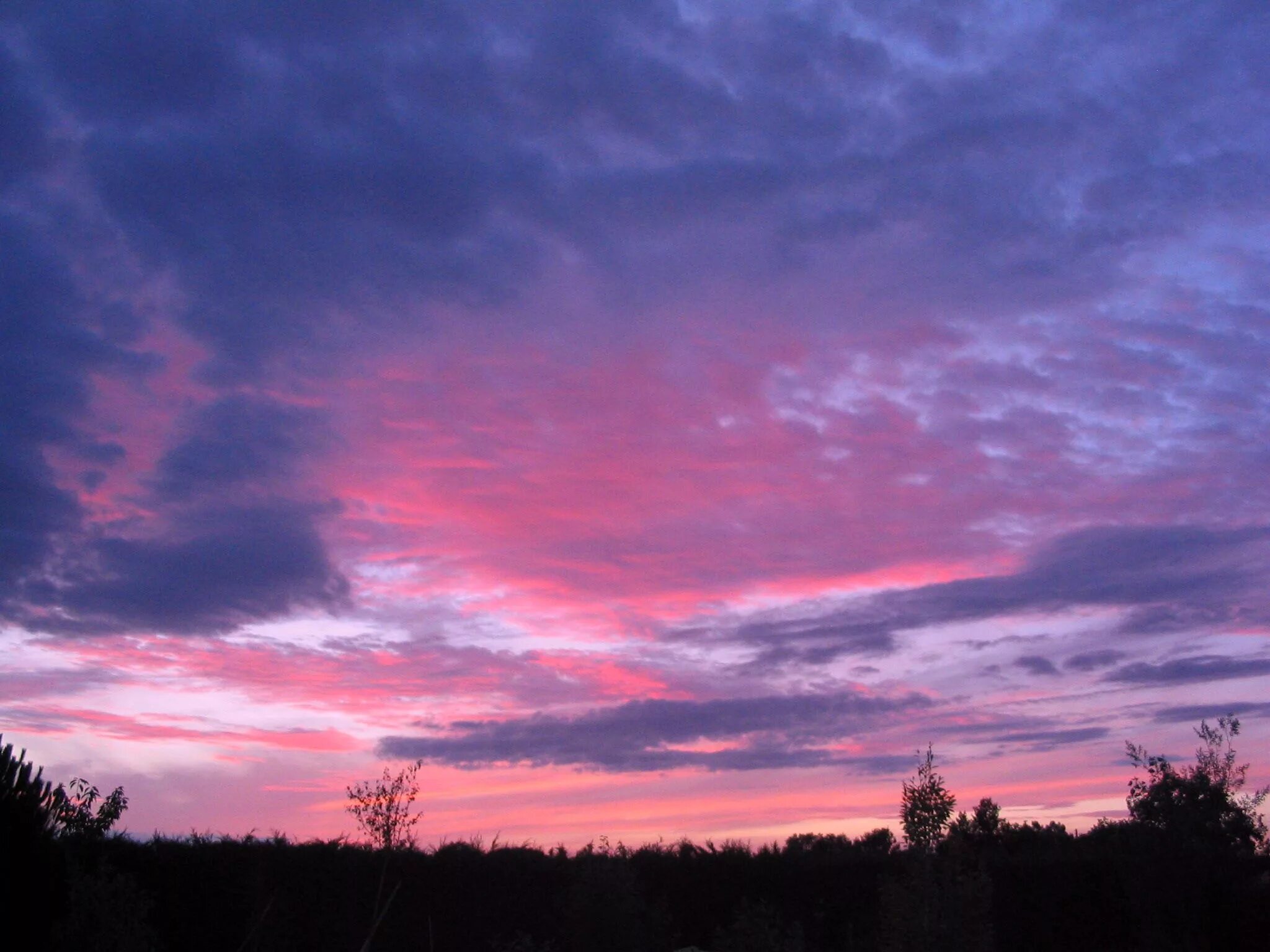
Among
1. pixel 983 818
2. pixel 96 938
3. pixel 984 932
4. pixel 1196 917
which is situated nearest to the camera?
pixel 96 938

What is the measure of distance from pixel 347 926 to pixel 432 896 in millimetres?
1387

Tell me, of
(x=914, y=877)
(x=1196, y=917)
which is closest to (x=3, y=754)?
(x=914, y=877)

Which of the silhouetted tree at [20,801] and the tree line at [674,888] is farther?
the tree line at [674,888]

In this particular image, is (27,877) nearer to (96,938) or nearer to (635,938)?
(96,938)

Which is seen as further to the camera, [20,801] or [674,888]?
[674,888]

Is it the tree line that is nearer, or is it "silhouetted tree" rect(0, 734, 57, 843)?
"silhouetted tree" rect(0, 734, 57, 843)

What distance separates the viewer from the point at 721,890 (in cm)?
1958

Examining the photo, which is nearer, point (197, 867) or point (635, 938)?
point (635, 938)

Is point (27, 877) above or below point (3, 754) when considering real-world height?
below

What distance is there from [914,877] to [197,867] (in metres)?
11.2

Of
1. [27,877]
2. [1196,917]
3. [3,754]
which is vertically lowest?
[1196,917]

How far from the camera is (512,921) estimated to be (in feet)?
56.4

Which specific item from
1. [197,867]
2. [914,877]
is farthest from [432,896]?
[914,877]

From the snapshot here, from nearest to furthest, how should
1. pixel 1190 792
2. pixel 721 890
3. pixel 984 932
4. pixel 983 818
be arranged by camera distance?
1. pixel 984 932
2. pixel 721 890
3. pixel 1190 792
4. pixel 983 818
